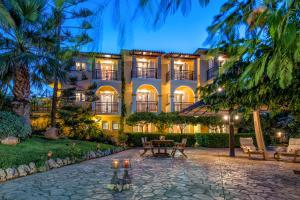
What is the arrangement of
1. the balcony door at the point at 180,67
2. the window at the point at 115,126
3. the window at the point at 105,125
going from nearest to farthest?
the window at the point at 105,125 < the window at the point at 115,126 < the balcony door at the point at 180,67

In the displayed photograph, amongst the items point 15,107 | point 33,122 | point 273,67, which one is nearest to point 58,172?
point 15,107

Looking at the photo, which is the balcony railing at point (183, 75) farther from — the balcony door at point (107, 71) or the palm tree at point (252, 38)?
the palm tree at point (252, 38)

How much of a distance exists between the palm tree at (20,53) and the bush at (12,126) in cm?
92

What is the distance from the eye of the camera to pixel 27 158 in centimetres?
809

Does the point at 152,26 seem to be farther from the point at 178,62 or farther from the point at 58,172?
the point at 178,62

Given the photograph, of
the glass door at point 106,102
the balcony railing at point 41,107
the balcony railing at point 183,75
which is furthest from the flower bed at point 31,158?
the balcony railing at point 183,75

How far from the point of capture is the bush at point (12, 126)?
9.65 meters

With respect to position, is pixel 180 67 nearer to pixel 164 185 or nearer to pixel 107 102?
pixel 107 102

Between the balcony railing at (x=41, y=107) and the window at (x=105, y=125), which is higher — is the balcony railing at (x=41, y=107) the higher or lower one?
the higher one

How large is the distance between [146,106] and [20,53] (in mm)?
13645

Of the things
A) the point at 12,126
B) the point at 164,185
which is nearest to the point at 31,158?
the point at 12,126

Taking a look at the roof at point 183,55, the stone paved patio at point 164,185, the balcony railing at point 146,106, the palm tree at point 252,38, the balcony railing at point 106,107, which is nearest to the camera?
the palm tree at point 252,38

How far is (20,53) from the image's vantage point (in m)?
10.3

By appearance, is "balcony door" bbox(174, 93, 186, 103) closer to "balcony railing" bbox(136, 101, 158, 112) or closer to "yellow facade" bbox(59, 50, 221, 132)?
"yellow facade" bbox(59, 50, 221, 132)
